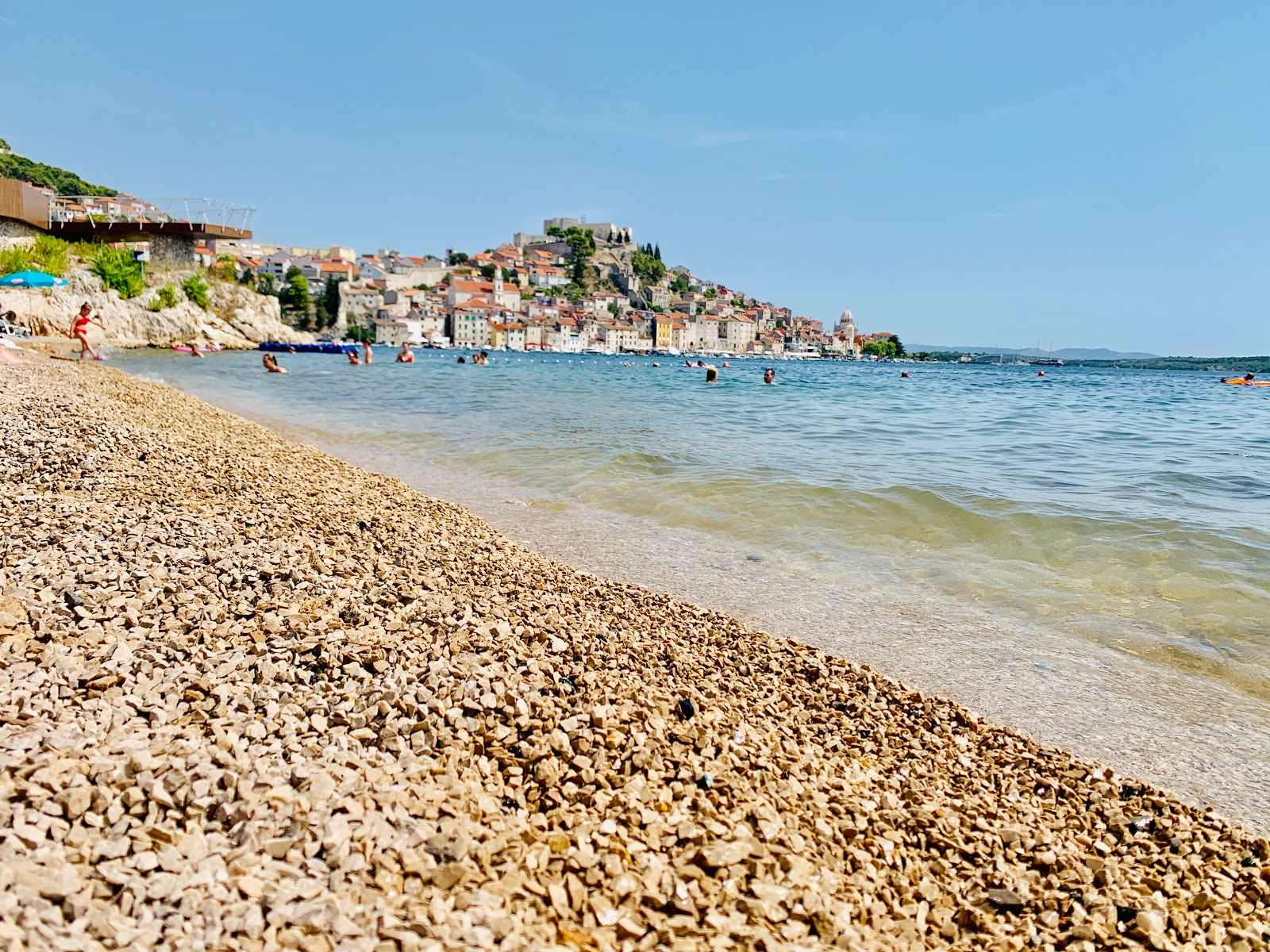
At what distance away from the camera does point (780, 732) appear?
304 centimetres

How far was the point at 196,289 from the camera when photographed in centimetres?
5334

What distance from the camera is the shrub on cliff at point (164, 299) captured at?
156 ft

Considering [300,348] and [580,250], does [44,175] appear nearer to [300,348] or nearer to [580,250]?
[300,348]

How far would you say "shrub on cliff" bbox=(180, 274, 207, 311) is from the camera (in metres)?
52.9

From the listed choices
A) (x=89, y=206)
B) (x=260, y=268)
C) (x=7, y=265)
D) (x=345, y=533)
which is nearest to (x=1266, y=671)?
(x=345, y=533)

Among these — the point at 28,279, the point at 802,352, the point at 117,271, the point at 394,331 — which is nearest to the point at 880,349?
the point at 802,352

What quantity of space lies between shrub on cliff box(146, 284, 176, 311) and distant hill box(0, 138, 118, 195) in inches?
2510

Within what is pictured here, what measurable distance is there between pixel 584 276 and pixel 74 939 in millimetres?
171488

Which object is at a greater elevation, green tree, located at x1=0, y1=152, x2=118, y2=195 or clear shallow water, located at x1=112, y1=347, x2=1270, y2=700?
green tree, located at x1=0, y1=152, x2=118, y2=195

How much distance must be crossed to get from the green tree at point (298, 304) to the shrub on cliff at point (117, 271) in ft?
176

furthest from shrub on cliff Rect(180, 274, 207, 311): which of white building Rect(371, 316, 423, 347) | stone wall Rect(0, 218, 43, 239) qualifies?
white building Rect(371, 316, 423, 347)

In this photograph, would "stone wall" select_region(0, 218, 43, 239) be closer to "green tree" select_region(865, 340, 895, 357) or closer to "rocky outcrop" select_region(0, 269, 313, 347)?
"rocky outcrop" select_region(0, 269, 313, 347)

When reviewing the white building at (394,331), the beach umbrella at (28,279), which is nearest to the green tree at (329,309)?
the white building at (394,331)

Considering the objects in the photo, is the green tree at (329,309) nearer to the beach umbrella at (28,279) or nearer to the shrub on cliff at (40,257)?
the shrub on cliff at (40,257)
